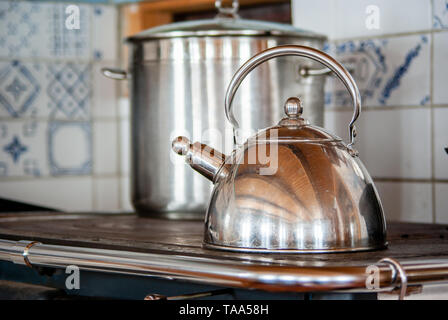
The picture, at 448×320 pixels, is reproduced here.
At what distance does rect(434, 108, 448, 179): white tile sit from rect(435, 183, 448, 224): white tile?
0.02 meters

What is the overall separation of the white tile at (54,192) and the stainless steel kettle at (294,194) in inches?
37.9

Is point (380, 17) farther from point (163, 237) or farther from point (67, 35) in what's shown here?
point (67, 35)

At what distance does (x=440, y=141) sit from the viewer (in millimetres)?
1263

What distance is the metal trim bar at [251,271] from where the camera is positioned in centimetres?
67

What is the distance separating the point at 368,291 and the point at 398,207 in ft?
2.25

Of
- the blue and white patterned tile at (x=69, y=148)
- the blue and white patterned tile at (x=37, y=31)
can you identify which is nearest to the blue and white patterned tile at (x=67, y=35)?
the blue and white patterned tile at (x=37, y=31)

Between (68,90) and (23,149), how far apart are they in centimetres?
17

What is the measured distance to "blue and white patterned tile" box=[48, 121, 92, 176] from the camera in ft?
5.73

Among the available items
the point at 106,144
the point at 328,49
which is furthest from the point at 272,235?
the point at 106,144

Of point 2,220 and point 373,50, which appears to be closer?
point 2,220

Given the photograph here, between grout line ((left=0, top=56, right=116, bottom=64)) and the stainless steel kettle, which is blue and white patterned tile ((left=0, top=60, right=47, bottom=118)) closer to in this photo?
grout line ((left=0, top=56, right=116, bottom=64))

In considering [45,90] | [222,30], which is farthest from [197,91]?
[45,90]
